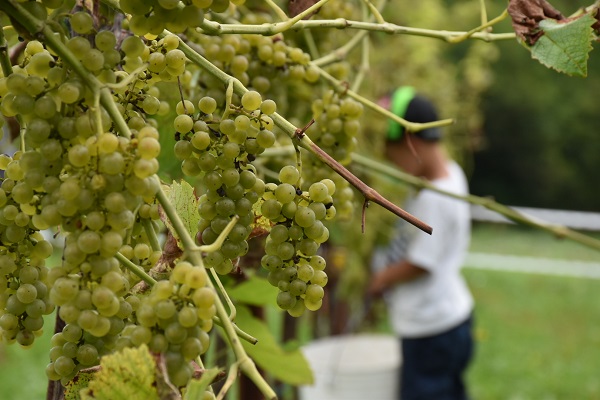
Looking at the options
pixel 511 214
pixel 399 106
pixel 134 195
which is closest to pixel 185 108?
pixel 134 195

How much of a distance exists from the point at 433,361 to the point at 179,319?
7.19ft

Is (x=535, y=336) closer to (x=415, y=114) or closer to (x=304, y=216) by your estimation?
(x=415, y=114)

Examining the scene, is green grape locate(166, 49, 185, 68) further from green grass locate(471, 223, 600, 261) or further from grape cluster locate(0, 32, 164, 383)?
green grass locate(471, 223, 600, 261)

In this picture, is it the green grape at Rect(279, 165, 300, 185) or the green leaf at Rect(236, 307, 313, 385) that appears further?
the green leaf at Rect(236, 307, 313, 385)

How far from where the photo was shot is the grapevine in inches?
12.3

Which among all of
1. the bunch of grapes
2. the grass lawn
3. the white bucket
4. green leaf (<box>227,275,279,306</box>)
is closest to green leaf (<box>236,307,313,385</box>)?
green leaf (<box>227,275,279,306</box>)

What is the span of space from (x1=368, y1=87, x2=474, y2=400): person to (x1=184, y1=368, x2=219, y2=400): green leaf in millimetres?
1894

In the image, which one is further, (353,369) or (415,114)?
(353,369)

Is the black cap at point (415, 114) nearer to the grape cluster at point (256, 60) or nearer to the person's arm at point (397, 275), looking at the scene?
the person's arm at point (397, 275)

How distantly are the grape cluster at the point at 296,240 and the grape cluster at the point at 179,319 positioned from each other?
83 mm

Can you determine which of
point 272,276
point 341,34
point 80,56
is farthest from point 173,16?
point 341,34

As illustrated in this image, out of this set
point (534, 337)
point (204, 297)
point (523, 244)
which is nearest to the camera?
point (204, 297)

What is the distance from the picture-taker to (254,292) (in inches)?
30.0

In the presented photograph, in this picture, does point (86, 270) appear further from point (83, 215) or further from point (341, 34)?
point (341, 34)
